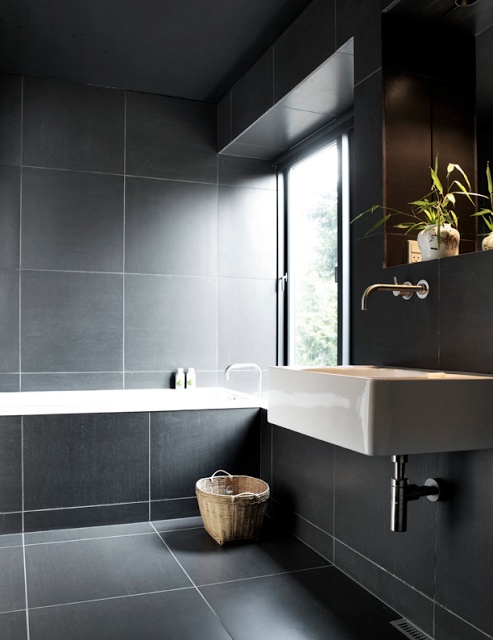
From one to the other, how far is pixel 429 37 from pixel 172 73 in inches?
72.5

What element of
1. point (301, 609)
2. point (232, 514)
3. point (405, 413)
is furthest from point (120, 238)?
point (405, 413)

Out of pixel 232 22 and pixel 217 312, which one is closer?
pixel 232 22

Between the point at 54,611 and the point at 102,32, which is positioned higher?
the point at 102,32

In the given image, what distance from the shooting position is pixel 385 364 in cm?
244

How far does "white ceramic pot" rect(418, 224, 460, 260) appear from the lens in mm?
2188

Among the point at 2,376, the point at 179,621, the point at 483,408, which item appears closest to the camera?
the point at 483,408

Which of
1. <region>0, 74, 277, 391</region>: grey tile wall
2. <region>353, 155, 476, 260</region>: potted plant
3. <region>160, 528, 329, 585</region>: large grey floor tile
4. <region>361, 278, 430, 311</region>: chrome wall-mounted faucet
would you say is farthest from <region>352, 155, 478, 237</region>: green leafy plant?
<region>0, 74, 277, 391</region>: grey tile wall

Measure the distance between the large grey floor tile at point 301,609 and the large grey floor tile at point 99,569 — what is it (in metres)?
0.26

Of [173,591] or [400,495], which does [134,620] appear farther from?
[400,495]

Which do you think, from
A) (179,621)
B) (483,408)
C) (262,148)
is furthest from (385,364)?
(262,148)

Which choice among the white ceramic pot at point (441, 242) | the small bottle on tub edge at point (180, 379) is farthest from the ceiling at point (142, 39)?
the small bottle on tub edge at point (180, 379)

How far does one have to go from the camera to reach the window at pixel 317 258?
3604mm

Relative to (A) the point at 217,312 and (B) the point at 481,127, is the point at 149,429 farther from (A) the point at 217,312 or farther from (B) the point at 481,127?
(B) the point at 481,127

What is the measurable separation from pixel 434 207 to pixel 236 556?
5.64 feet
